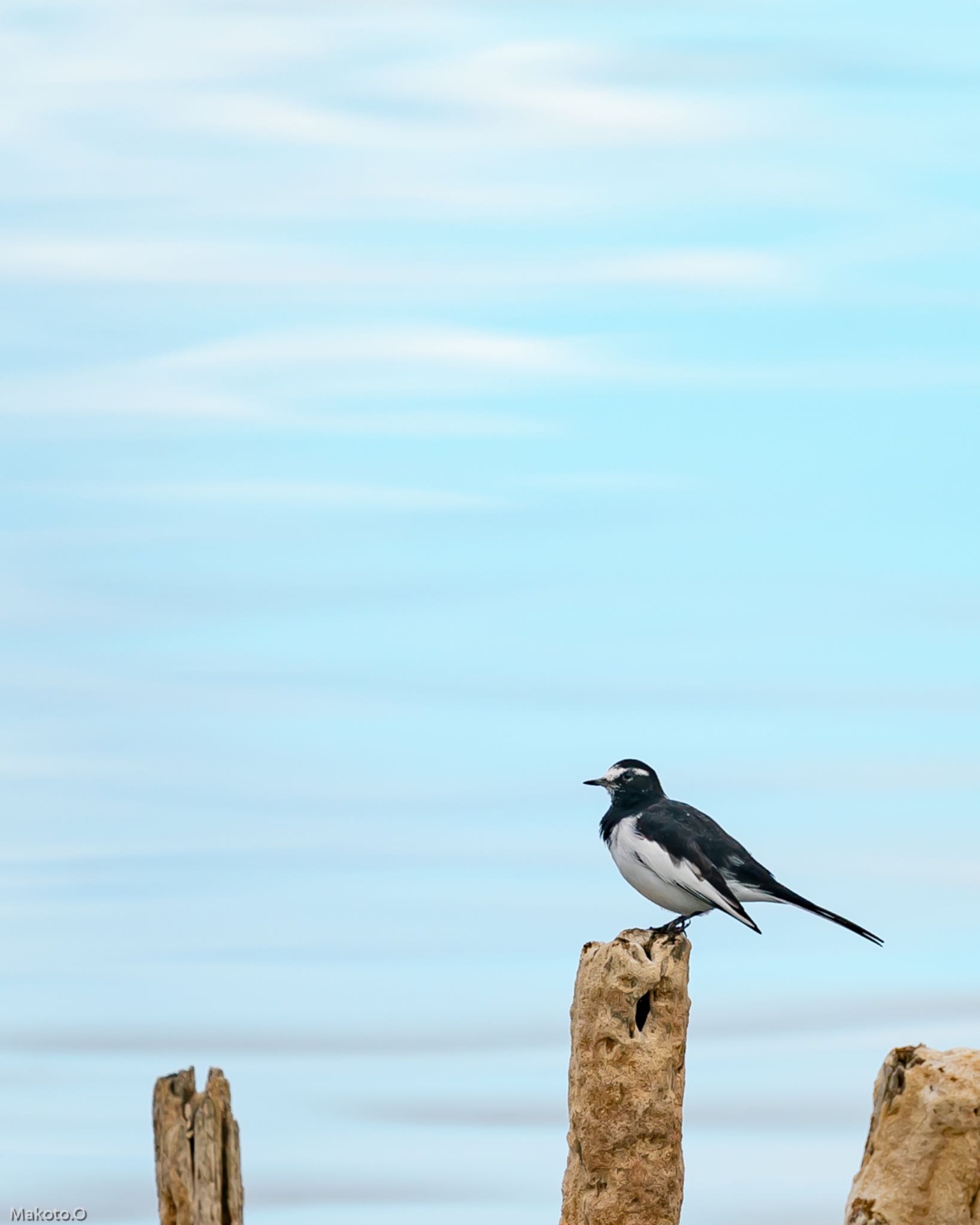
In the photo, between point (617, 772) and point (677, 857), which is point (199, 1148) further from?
point (617, 772)

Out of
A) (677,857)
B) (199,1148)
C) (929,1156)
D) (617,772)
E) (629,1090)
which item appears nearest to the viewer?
(929,1156)

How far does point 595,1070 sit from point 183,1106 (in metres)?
5.33

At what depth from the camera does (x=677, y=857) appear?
21188 mm

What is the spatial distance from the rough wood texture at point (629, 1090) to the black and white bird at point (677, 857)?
3.75ft

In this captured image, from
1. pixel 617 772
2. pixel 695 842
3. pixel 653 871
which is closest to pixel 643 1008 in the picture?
pixel 653 871

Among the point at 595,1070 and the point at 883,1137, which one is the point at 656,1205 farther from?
the point at 883,1137

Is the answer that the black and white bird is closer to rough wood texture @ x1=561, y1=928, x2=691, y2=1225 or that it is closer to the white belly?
the white belly

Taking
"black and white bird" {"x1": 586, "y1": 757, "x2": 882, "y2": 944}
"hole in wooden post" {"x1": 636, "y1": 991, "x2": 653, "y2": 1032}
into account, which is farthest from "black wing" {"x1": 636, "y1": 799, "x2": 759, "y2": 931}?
"hole in wooden post" {"x1": 636, "y1": 991, "x2": 653, "y2": 1032}

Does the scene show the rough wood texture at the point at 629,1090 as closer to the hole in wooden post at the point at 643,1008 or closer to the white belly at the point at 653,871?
the hole in wooden post at the point at 643,1008

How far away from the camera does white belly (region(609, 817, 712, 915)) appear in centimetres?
2103

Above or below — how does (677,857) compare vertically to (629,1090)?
above

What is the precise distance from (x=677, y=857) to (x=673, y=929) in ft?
3.19

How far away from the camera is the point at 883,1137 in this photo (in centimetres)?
1535

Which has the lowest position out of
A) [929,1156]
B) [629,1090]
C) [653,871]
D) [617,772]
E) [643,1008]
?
[929,1156]
